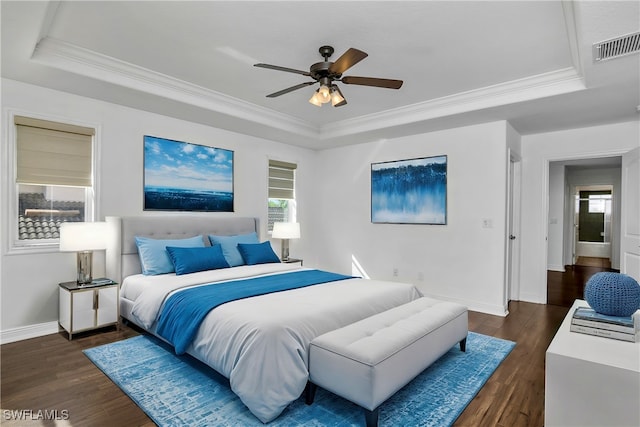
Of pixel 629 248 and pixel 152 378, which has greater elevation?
pixel 629 248

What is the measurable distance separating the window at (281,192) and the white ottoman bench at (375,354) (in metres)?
3.33

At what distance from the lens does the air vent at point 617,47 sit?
2.26 m

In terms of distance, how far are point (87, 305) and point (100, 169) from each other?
144cm

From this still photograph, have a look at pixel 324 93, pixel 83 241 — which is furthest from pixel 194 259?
pixel 324 93

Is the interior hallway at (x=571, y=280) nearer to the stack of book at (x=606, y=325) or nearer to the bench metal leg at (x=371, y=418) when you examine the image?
the stack of book at (x=606, y=325)

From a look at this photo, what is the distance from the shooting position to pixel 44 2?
2.06 metres

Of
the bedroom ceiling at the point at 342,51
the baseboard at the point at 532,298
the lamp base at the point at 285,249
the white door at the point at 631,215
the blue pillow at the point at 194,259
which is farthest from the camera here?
the lamp base at the point at 285,249

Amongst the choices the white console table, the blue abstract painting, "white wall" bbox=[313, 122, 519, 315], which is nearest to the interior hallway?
"white wall" bbox=[313, 122, 519, 315]

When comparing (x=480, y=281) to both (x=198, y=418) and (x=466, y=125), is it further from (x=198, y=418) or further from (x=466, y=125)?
(x=198, y=418)

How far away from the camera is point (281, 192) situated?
5.68 meters

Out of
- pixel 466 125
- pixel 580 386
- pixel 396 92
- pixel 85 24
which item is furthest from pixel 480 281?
pixel 85 24

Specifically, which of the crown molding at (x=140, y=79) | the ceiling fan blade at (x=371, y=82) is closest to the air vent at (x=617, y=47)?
the ceiling fan blade at (x=371, y=82)

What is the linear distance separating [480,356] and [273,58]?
3202mm

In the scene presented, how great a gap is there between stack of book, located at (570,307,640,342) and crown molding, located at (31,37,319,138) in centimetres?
385
